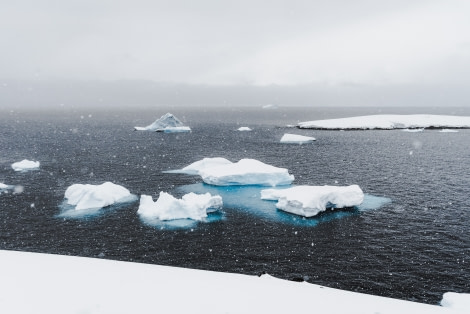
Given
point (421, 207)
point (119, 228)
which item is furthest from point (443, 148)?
point (119, 228)

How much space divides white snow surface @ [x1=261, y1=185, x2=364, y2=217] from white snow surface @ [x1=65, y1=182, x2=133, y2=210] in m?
18.4

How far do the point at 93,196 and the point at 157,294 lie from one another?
29.2m

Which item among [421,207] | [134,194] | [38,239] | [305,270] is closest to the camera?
[305,270]

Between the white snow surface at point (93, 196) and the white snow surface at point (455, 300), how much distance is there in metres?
31.9

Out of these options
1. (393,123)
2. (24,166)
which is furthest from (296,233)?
(393,123)

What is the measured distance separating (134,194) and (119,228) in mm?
11515

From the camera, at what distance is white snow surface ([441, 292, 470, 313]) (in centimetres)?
1878

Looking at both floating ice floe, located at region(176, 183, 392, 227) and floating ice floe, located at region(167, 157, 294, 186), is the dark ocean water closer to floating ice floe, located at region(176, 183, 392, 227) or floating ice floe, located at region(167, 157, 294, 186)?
floating ice floe, located at region(176, 183, 392, 227)

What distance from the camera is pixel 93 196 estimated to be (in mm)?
37812

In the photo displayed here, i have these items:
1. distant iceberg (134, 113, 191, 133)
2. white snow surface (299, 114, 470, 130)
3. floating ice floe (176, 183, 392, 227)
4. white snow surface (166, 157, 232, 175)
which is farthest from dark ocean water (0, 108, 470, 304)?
white snow surface (299, 114, 470, 130)

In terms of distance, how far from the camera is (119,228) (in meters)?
31.9

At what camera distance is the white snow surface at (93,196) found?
3759cm

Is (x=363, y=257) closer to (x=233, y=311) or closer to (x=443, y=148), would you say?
Answer: (x=233, y=311)

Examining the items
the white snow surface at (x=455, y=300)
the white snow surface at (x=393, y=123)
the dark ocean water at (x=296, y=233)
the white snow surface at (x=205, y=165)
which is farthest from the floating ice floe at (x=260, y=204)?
the white snow surface at (x=393, y=123)
